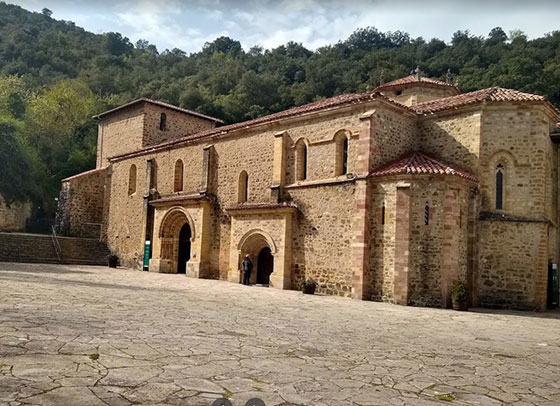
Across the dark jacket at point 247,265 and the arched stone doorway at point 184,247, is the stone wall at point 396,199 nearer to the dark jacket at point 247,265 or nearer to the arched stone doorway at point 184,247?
the dark jacket at point 247,265

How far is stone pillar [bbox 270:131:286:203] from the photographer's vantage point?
20.8 m

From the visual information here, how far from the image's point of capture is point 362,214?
17.3 meters

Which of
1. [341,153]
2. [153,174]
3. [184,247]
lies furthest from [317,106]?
[153,174]

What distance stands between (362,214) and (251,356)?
11.1 metres

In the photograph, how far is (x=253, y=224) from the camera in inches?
840

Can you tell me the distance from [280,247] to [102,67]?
59.7 metres

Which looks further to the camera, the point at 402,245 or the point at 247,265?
the point at 247,265

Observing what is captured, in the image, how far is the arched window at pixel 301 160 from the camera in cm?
2056

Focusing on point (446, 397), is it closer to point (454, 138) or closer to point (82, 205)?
point (454, 138)

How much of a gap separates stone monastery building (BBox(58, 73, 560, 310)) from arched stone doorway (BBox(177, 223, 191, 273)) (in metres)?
2.85

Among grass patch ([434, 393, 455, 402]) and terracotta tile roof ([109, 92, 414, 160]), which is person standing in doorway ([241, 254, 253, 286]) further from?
grass patch ([434, 393, 455, 402])

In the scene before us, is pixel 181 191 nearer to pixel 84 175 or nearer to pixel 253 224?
pixel 253 224

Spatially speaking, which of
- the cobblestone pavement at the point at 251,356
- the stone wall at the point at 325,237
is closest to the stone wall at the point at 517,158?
the stone wall at the point at 325,237

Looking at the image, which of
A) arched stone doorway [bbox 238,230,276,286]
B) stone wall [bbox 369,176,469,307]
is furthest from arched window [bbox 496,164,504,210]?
arched stone doorway [bbox 238,230,276,286]
